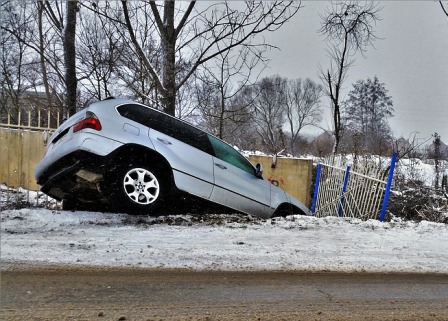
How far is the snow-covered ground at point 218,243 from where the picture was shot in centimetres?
383

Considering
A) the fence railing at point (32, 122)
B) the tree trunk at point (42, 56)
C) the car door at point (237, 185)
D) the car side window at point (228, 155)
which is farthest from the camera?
the fence railing at point (32, 122)

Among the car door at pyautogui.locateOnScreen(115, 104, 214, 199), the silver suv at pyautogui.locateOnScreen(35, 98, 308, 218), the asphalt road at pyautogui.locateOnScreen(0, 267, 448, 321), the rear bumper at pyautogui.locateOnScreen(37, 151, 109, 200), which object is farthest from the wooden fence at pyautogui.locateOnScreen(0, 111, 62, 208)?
the asphalt road at pyautogui.locateOnScreen(0, 267, 448, 321)

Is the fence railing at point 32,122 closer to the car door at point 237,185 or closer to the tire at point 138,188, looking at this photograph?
the tire at point 138,188

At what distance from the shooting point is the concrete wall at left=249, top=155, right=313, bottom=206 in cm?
1056

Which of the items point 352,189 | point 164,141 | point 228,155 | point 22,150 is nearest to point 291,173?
point 352,189

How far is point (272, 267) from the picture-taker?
3848 millimetres

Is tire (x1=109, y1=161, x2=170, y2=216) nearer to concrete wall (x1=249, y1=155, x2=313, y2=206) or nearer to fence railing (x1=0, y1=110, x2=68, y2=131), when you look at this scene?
fence railing (x1=0, y1=110, x2=68, y2=131)

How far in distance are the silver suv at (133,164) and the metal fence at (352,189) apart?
110 inches

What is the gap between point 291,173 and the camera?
34.8ft

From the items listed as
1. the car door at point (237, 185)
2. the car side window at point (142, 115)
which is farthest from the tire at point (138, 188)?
the car door at point (237, 185)

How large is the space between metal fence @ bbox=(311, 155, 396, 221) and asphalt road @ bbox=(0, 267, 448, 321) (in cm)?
368

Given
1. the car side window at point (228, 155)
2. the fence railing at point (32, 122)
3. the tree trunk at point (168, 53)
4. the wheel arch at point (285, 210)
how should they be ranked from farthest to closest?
the fence railing at point (32, 122)
the tree trunk at point (168, 53)
the wheel arch at point (285, 210)
the car side window at point (228, 155)

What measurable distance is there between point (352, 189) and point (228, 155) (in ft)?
10.8

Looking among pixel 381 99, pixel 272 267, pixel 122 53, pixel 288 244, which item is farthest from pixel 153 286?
pixel 381 99
